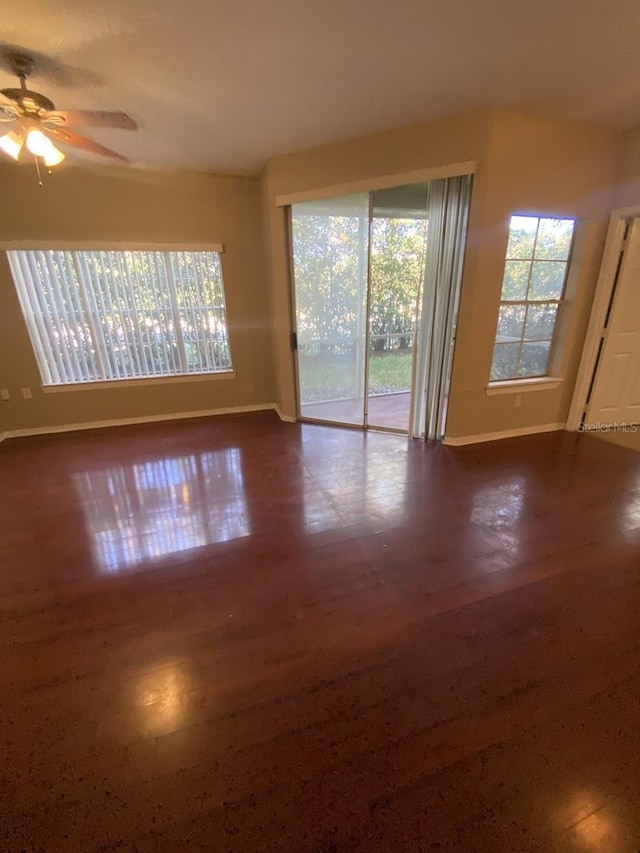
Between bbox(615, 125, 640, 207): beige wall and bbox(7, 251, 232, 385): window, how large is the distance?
381 centimetres

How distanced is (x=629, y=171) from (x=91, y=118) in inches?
155

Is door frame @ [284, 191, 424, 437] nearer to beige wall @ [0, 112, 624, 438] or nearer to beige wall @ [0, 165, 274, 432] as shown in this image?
beige wall @ [0, 112, 624, 438]

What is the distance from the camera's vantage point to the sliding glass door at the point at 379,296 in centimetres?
308

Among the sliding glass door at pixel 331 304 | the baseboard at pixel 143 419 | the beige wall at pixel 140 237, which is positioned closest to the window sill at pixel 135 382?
the beige wall at pixel 140 237

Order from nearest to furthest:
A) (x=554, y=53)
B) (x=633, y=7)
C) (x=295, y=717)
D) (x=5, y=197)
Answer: (x=295, y=717) → (x=633, y=7) → (x=554, y=53) → (x=5, y=197)

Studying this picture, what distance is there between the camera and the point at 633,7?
5.25ft

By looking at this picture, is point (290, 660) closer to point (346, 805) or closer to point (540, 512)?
point (346, 805)

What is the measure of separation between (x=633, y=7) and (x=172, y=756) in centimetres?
350

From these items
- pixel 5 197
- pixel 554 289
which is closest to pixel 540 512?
pixel 554 289

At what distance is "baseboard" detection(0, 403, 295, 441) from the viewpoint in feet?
13.0

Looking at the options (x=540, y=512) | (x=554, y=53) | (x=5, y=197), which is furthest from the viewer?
(x=5, y=197)

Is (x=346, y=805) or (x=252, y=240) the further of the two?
(x=252, y=240)

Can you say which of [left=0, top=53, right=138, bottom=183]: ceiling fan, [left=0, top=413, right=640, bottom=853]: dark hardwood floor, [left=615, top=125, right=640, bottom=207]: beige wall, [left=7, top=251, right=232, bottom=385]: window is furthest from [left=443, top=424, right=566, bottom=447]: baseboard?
[left=0, top=53, right=138, bottom=183]: ceiling fan

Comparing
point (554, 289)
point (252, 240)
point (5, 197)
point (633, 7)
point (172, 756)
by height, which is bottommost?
point (172, 756)
